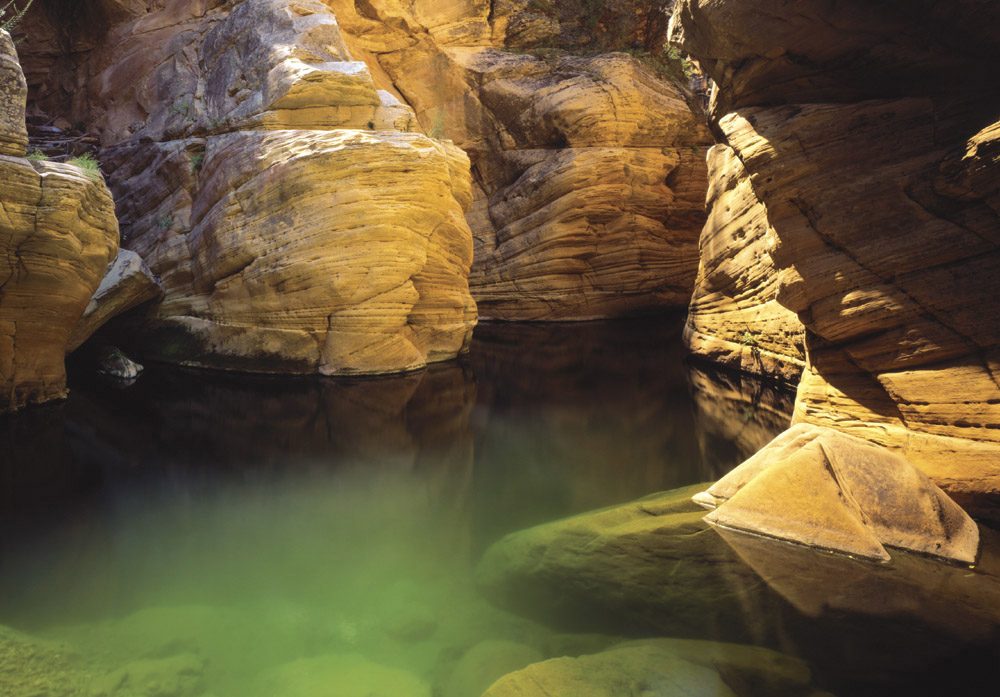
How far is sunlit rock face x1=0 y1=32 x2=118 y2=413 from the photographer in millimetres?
6308

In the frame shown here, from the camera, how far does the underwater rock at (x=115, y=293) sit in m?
9.06

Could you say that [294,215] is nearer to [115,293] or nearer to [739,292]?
[115,293]

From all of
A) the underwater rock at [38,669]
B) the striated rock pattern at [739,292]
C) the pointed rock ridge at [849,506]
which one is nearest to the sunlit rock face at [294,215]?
the striated rock pattern at [739,292]

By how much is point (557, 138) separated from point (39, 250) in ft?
48.8

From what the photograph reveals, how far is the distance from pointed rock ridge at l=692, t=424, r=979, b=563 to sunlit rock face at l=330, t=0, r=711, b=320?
47.8 feet

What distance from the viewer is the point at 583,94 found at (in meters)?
18.5

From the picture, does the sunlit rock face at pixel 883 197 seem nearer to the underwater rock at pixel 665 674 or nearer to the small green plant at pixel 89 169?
the underwater rock at pixel 665 674

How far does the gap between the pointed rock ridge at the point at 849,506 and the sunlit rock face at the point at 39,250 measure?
23.4 ft

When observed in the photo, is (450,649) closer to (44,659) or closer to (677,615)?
(677,615)

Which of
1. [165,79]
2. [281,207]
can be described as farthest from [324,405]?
[165,79]

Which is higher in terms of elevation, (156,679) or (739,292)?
(739,292)

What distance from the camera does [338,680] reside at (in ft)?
8.61

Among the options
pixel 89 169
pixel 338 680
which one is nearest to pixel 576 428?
pixel 338 680

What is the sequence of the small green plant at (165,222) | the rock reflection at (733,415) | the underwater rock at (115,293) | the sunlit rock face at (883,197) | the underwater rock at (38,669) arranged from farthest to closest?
the small green plant at (165,222) < the underwater rock at (115,293) < the rock reflection at (733,415) < the sunlit rock face at (883,197) < the underwater rock at (38,669)
